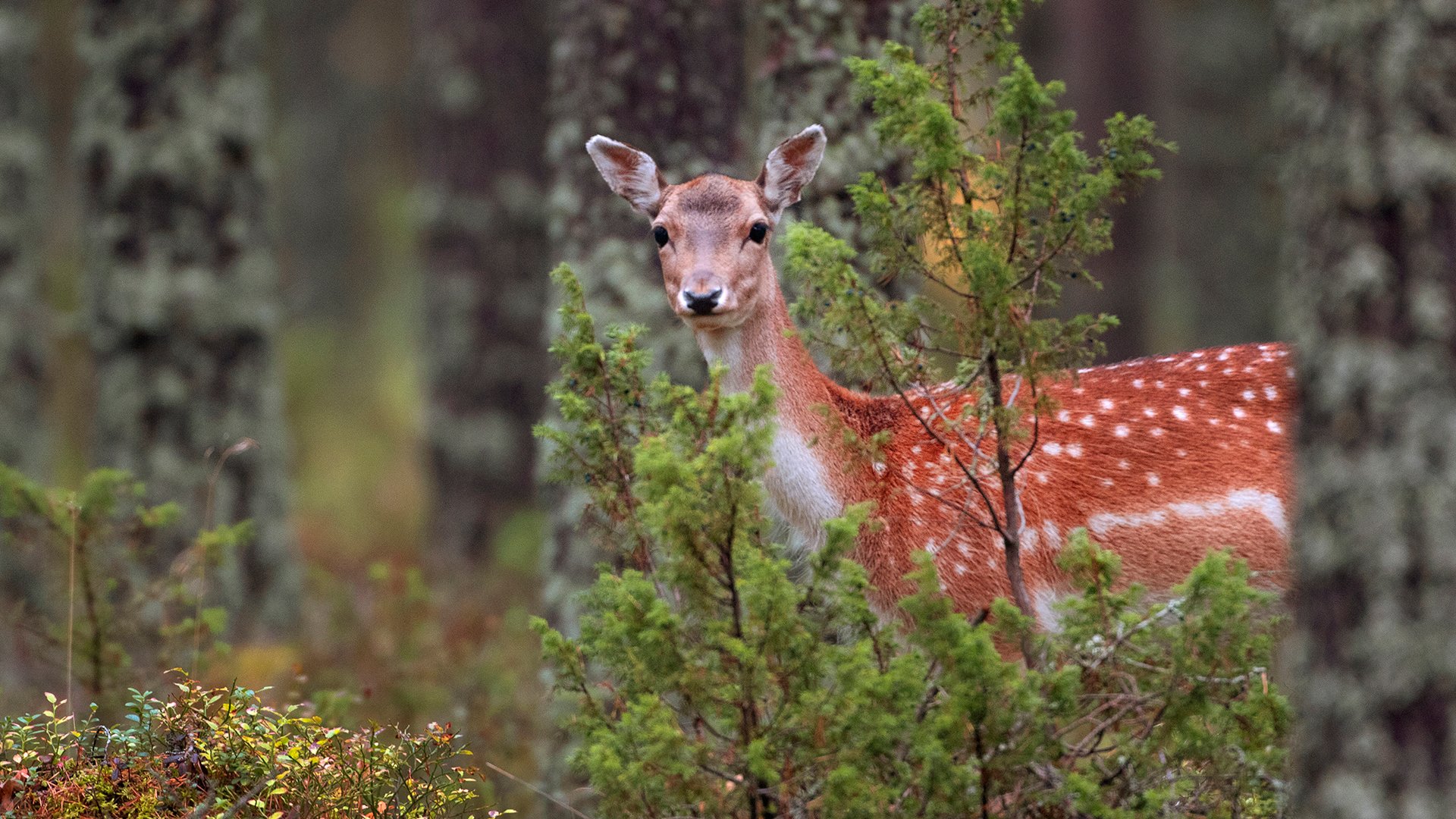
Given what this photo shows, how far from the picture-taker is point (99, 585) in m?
6.60

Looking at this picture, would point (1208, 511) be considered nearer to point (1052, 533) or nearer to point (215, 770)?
point (1052, 533)

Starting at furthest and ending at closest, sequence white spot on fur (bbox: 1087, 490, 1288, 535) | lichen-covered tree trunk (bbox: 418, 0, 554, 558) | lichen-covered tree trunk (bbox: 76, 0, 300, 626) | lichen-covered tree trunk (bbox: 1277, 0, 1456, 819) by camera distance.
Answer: lichen-covered tree trunk (bbox: 418, 0, 554, 558) < lichen-covered tree trunk (bbox: 76, 0, 300, 626) < white spot on fur (bbox: 1087, 490, 1288, 535) < lichen-covered tree trunk (bbox: 1277, 0, 1456, 819)

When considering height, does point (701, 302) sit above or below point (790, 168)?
below

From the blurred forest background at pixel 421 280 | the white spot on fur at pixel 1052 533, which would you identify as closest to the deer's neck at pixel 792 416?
the white spot on fur at pixel 1052 533

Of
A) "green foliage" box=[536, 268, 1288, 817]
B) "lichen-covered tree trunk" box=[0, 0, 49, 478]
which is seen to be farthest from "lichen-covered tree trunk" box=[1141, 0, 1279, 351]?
"green foliage" box=[536, 268, 1288, 817]

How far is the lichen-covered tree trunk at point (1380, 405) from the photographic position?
10.7ft

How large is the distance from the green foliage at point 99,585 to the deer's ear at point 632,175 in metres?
2.16

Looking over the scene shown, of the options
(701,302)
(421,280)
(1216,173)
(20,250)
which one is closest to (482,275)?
(421,280)

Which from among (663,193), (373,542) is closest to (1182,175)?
(373,542)

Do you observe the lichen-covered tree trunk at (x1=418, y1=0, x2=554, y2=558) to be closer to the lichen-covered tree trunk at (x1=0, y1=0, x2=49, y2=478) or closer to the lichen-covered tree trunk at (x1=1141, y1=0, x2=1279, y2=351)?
the lichen-covered tree trunk at (x1=0, y1=0, x2=49, y2=478)

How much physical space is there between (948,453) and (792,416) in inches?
23.8

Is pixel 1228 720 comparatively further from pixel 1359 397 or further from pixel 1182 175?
pixel 1182 175

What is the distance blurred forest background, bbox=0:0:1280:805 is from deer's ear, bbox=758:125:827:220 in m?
0.68

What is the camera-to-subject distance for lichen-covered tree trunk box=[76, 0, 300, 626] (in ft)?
31.1
